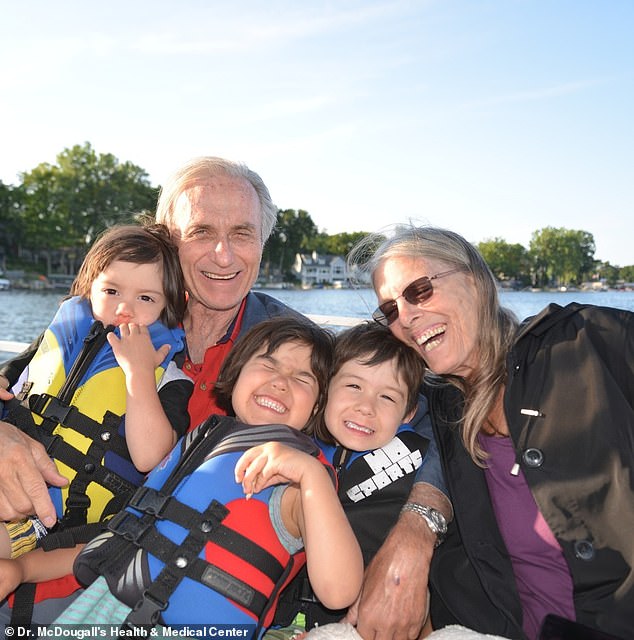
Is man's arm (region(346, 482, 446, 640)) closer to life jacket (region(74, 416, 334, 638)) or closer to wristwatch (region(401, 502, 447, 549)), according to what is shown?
Result: wristwatch (region(401, 502, 447, 549))

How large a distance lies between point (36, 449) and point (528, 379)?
1716mm

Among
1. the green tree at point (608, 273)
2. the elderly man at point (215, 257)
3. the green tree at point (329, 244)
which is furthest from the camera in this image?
the green tree at point (329, 244)

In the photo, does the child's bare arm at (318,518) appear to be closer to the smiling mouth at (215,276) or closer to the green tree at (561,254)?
the smiling mouth at (215,276)

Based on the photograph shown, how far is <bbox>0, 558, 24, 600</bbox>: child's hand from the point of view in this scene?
1.80 meters

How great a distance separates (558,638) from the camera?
64.7 inches

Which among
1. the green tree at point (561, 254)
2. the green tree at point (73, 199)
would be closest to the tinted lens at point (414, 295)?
the green tree at point (73, 199)

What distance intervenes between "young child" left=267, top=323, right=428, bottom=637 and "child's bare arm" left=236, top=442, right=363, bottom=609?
0.40 m

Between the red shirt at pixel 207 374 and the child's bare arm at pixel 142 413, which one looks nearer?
the child's bare arm at pixel 142 413

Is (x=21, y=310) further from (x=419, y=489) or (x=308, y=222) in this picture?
(x=308, y=222)

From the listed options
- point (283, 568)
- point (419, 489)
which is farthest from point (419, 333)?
point (283, 568)

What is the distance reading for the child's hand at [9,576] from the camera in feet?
5.90

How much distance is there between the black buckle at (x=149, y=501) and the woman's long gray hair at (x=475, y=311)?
1077 mm

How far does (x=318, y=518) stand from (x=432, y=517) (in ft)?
1.99

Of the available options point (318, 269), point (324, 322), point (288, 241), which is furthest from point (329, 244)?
point (324, 322)
